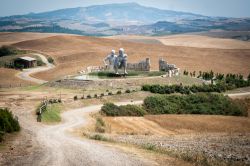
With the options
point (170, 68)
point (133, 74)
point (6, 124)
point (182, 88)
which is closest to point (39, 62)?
point (170, 68)

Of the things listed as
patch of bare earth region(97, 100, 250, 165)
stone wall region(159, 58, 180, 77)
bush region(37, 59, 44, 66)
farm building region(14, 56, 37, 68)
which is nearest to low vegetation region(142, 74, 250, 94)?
stone wall region(159, 58, 180, 77)

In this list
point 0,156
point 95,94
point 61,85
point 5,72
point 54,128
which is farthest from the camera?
point 5,72

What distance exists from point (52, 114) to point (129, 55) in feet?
314

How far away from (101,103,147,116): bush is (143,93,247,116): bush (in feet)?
7.95

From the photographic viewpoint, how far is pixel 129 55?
14138 centimetres

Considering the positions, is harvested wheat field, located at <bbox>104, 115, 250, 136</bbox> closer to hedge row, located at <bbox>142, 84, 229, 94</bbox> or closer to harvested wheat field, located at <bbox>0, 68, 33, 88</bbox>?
hedge row, located at <bbox>142, 84, 229, 94</bbox>

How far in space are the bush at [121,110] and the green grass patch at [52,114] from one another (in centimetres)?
589

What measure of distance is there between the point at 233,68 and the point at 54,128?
92090 millimetres

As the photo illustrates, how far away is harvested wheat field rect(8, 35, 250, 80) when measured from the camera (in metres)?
121

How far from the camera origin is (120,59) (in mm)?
73812

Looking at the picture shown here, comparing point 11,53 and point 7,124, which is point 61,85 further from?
point 11,53

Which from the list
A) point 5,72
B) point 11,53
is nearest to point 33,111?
point 5,72

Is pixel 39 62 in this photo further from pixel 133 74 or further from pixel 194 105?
pixel 194 105

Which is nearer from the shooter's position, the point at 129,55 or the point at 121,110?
the point at 121,110
